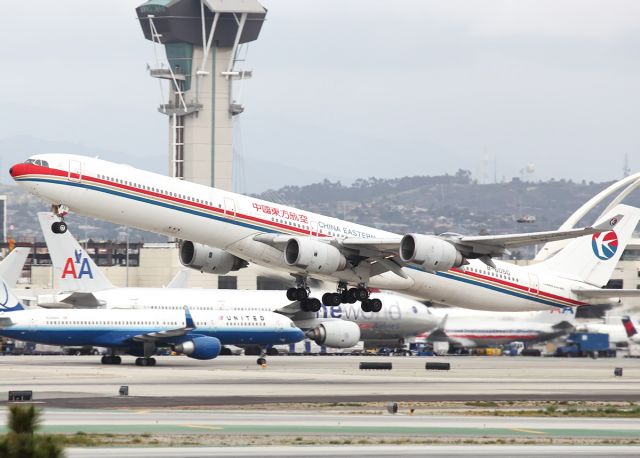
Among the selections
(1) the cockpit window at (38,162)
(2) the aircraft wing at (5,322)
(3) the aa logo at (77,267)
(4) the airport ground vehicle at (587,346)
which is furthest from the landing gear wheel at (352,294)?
(4) the airport ground vehicle at (587,346)

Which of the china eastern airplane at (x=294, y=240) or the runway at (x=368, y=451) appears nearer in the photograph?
the runway at (x=368, y=451)

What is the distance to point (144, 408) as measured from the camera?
40.8m

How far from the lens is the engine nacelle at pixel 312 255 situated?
50.9 m

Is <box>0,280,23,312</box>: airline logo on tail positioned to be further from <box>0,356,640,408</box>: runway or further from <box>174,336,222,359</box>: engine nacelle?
<box>174,336,222,359</box>: engine nacelle

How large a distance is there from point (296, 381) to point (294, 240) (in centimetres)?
1164

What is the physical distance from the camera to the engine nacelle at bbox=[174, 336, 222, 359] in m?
77.9

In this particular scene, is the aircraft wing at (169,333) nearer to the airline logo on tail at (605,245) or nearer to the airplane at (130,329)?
the airplane at (130,329)

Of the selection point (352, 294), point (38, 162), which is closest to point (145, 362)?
point (352, 294)

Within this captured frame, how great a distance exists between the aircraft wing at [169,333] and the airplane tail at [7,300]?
26.7 ft

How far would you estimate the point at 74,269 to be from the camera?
9275 centimetres

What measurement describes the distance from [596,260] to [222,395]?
87.3ft

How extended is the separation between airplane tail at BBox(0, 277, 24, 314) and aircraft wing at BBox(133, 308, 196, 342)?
8152 millimetres

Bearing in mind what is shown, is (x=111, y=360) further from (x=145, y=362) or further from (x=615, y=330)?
(x=615, y=330)

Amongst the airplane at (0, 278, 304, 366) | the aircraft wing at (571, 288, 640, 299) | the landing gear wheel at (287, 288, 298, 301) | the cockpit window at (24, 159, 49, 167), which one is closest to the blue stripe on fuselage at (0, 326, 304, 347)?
the airplane at (0, 278, 304, 366)
